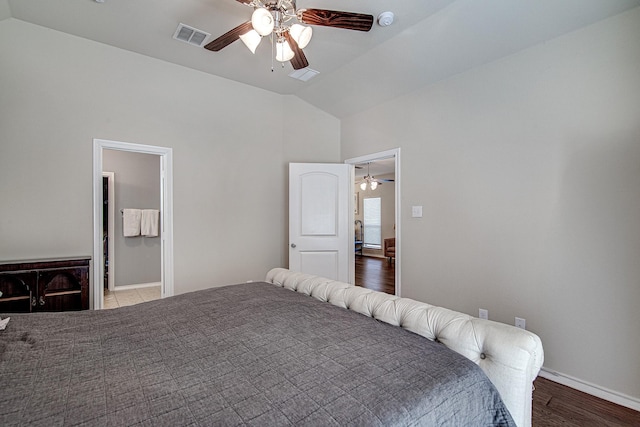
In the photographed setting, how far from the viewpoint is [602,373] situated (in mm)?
2123

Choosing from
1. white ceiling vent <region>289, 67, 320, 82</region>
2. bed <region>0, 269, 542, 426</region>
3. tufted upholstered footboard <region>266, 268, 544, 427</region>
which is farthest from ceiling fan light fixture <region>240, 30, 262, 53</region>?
tufted upholstered footboard <region>266, 268, 544, 427</region>

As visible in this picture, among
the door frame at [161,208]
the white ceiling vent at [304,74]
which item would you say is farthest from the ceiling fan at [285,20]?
the door frame at [161,208]

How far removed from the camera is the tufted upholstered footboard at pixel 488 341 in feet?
3.55

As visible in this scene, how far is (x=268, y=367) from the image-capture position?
1.00 meters

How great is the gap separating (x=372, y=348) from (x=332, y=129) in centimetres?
368

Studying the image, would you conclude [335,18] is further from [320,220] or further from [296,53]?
[320,220]

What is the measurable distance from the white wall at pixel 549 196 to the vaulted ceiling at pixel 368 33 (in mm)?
183

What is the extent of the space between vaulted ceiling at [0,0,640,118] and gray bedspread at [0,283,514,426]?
93.0 inches

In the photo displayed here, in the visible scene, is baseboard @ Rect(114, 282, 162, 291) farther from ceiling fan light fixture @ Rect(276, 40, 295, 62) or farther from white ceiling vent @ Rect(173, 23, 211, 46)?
ceiling fan light fixture @ Rect(276, 40, 295, 62)

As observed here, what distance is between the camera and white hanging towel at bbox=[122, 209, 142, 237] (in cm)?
496

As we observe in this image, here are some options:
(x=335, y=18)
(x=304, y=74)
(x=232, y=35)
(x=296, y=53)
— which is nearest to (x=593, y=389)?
(x=335, y=18)

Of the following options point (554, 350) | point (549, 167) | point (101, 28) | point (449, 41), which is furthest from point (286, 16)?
point (554, 350)

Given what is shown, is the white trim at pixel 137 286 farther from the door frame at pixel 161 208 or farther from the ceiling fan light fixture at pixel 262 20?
the ceiling fan light fixture at pixel 262 20

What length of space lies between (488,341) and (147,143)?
344 centimetres
